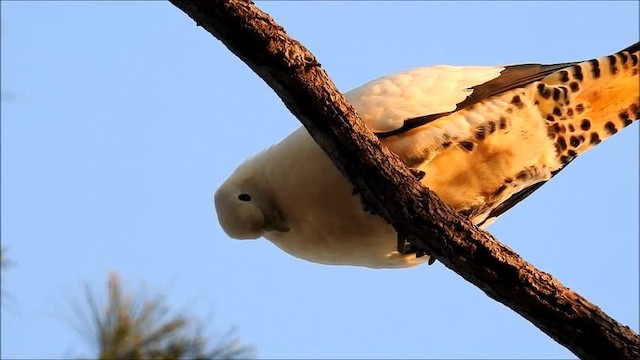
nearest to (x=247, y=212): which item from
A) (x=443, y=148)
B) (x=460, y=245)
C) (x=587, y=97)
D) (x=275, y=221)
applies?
(x=275, y=221)

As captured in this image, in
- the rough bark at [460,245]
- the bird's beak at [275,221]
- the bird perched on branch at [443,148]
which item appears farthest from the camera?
the bird's beak at [275,221]

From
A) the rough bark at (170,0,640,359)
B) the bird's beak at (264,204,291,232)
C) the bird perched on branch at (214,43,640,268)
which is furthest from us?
the bird's beak at (264,204,291,232)

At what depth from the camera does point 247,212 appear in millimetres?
4547

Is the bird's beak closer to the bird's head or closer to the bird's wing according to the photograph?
the bird's head

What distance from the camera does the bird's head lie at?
4.56 meters

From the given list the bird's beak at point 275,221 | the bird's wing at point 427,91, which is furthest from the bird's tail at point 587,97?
the bird's beak at point 275,221

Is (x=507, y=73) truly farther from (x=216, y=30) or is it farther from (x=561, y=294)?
(x=216, y=30)

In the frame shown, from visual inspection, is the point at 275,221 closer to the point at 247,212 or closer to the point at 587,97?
the point at 247,212

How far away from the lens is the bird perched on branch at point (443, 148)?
14.1ft

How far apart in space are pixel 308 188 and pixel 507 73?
126 centimetres

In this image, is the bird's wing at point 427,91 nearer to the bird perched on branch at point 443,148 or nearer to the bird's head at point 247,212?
the bird perched on branch at point 443,148

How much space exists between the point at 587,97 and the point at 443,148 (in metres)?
0.89

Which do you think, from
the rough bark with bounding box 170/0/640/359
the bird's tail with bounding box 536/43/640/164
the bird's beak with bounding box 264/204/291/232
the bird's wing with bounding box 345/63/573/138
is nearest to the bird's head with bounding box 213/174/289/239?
the bird's beak with bounding box 264/204/291/232

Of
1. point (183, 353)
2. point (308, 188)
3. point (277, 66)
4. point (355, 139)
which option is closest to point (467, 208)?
point (308, 188)
